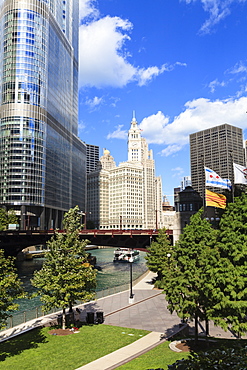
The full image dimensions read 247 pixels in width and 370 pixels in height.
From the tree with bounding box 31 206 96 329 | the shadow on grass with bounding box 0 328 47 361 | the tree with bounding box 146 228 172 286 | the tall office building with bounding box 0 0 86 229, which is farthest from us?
the tall office building with bounding box 0 0 86 229

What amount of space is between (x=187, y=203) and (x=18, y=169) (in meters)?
88.6

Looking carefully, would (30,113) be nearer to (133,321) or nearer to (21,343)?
(133,321)

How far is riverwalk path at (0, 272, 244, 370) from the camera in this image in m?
22.1

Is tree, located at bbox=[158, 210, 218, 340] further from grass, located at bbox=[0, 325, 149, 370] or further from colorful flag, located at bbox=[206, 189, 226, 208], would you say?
colorful flag, located at bbox=[206, 189, 226, 208]

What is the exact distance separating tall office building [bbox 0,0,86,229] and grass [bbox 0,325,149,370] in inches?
3800

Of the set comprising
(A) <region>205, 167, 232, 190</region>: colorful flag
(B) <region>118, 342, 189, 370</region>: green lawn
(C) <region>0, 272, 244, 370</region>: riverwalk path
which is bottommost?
(C) <region>0, 272, 244, 370</region>: riverwalk path

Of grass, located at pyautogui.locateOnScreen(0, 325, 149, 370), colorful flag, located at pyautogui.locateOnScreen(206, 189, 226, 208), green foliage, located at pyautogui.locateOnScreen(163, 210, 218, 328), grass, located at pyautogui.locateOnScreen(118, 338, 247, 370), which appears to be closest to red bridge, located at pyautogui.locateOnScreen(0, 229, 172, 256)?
colorful flag, located at pyautogui.locateOnScreen(206, 189, 226, 208)

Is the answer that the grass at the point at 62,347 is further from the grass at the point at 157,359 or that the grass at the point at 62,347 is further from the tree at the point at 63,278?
the grass at the point at 157,359

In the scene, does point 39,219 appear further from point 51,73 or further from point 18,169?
point 51,73

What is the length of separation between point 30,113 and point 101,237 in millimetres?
79918

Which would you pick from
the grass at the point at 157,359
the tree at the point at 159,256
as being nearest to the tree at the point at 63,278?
the grass at the point at 157,359

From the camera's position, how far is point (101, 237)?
75.8 metres

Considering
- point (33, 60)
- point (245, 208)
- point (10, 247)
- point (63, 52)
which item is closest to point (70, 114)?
point (63, 52)

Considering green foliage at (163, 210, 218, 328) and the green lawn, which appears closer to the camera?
the green lawn
